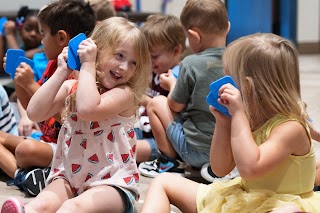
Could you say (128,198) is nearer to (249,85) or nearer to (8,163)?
(249,85)

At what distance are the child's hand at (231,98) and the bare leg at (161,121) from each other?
101 centimetres

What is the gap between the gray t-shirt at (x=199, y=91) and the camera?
7.96ft

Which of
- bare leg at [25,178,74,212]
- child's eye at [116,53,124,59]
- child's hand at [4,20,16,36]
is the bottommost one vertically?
child's hand at [4,20,16,36]

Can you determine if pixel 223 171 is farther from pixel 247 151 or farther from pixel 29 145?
pixel 29 145

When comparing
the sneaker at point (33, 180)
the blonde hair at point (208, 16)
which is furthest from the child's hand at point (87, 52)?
the blonde hair at point (208, 16)

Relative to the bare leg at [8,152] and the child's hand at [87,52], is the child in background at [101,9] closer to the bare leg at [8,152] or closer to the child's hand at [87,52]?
the bare leg at [8,152]

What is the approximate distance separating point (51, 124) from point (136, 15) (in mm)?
2802

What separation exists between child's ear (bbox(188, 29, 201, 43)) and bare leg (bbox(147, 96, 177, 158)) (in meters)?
0.31

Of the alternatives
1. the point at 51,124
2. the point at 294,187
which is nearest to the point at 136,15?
the point at 51,124

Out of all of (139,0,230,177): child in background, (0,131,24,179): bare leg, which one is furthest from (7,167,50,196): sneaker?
(139,0,230,177): child in background

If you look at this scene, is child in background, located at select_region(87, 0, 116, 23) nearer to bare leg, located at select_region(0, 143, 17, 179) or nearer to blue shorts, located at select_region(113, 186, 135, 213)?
bare leg, located at select_region(0, 143, 17, 179)

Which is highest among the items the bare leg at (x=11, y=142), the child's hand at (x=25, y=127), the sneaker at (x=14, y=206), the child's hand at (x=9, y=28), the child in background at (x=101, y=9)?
the child in background at (x=101, y=9)

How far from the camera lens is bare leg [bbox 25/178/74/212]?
1806mm

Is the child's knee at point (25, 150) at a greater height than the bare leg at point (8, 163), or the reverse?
the child's knee at point (25, 150)
